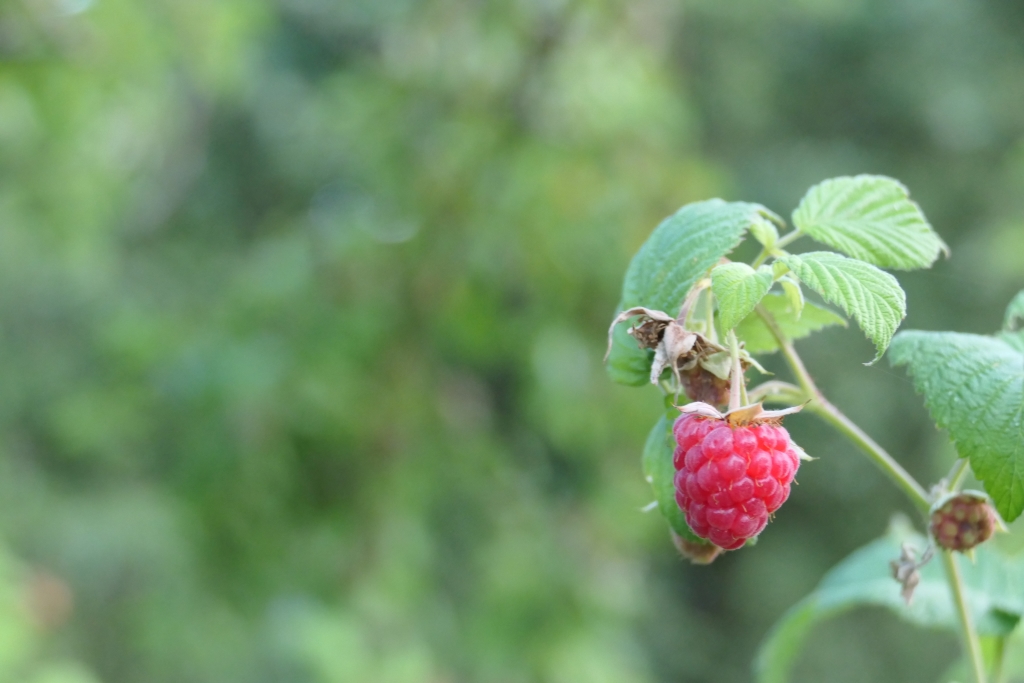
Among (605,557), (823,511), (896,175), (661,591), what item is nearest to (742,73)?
(896,175)

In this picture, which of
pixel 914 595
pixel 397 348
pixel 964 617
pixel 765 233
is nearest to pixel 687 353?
pixel 765 233

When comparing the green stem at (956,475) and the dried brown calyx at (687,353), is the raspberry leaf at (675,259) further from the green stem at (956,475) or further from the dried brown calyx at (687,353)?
the green stem at (956,475)

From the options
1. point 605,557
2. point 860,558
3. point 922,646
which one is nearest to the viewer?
point 860,558

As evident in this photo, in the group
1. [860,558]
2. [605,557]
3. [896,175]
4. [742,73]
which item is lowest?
[860,558]

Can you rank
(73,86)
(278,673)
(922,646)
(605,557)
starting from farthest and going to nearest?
(922,646) → (278,673) → (605,557) → (73,86)

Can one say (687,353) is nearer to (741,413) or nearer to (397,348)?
(741,413)

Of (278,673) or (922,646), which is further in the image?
(922,646)

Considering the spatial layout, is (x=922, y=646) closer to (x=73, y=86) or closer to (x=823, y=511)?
(x=823, y=511)

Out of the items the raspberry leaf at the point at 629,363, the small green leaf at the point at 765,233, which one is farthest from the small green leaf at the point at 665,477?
the small green leaf at the point at 765,233
